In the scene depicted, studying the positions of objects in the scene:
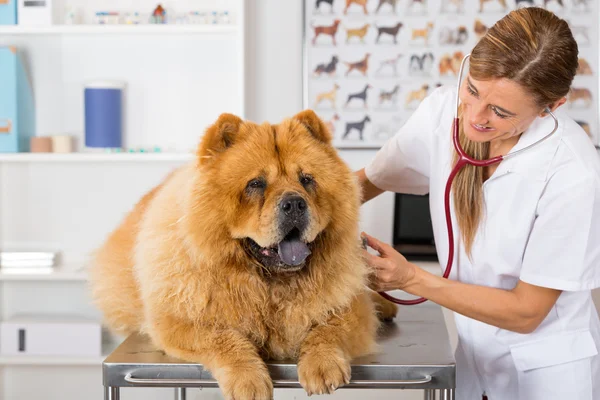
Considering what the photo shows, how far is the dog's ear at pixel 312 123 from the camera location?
149 cm

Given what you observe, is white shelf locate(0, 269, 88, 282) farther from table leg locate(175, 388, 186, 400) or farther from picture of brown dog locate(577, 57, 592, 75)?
picture of brown dog locate(577, 57, 592, 75)

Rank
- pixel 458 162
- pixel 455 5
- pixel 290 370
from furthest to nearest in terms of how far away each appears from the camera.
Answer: pixel 455 5
pixel 458 162
pixel 290 370

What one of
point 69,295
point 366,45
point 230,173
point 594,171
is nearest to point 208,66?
point 366,45

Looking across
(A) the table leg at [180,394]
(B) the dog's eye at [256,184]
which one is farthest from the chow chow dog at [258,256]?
(A) the table leg at [180,394]

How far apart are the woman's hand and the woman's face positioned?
309mm

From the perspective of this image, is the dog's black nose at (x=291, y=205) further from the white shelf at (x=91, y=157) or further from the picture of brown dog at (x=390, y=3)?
the picture of brown dog at (x=390, y=3)

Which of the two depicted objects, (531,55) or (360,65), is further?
(360,65)

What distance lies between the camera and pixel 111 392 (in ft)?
4.79

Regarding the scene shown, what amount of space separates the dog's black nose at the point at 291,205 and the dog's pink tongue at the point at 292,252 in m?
0.07

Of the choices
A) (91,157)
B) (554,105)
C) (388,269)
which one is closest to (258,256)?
(388,269)

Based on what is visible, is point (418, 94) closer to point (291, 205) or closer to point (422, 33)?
point (422, 33)

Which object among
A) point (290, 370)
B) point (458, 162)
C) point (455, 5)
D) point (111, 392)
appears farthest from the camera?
point (455, 5)

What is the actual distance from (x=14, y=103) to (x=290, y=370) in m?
1.79

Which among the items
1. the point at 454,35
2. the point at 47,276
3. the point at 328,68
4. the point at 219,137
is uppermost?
the point at 454,35
